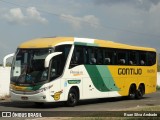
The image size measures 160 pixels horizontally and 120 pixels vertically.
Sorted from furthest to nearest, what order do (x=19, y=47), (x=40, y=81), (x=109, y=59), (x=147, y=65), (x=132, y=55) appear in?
(x=147, y=65) < (x=132, y=55) < (x=109, y=59) < (x=19, y=47) < (x=40, y=81)

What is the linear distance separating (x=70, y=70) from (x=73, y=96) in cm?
135

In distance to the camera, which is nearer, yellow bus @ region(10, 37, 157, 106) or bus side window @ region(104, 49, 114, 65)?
yellow bus @ region(10, 37, 157, 106)

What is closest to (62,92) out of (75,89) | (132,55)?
(75,89)

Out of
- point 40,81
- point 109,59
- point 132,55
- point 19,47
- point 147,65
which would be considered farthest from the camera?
point 147,65

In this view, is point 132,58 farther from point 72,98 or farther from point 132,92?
point 72,98

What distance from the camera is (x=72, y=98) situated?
2225cm

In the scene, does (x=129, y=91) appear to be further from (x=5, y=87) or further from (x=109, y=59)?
(x=5, y=87)

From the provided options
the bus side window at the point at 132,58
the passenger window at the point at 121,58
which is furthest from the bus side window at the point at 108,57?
the bus side window at the point at 132,58

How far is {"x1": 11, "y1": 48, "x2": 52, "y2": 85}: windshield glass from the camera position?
20.9 metres

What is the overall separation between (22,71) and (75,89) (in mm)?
2937

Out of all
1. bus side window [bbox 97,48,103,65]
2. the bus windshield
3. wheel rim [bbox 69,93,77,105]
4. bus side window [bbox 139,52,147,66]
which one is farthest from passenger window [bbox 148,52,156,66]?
the bus windshield

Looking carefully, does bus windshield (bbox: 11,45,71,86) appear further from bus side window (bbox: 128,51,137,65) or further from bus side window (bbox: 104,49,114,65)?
bus side window (bbox: 128,51,137,65)

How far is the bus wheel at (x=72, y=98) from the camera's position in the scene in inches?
871

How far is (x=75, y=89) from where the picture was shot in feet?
74.3
